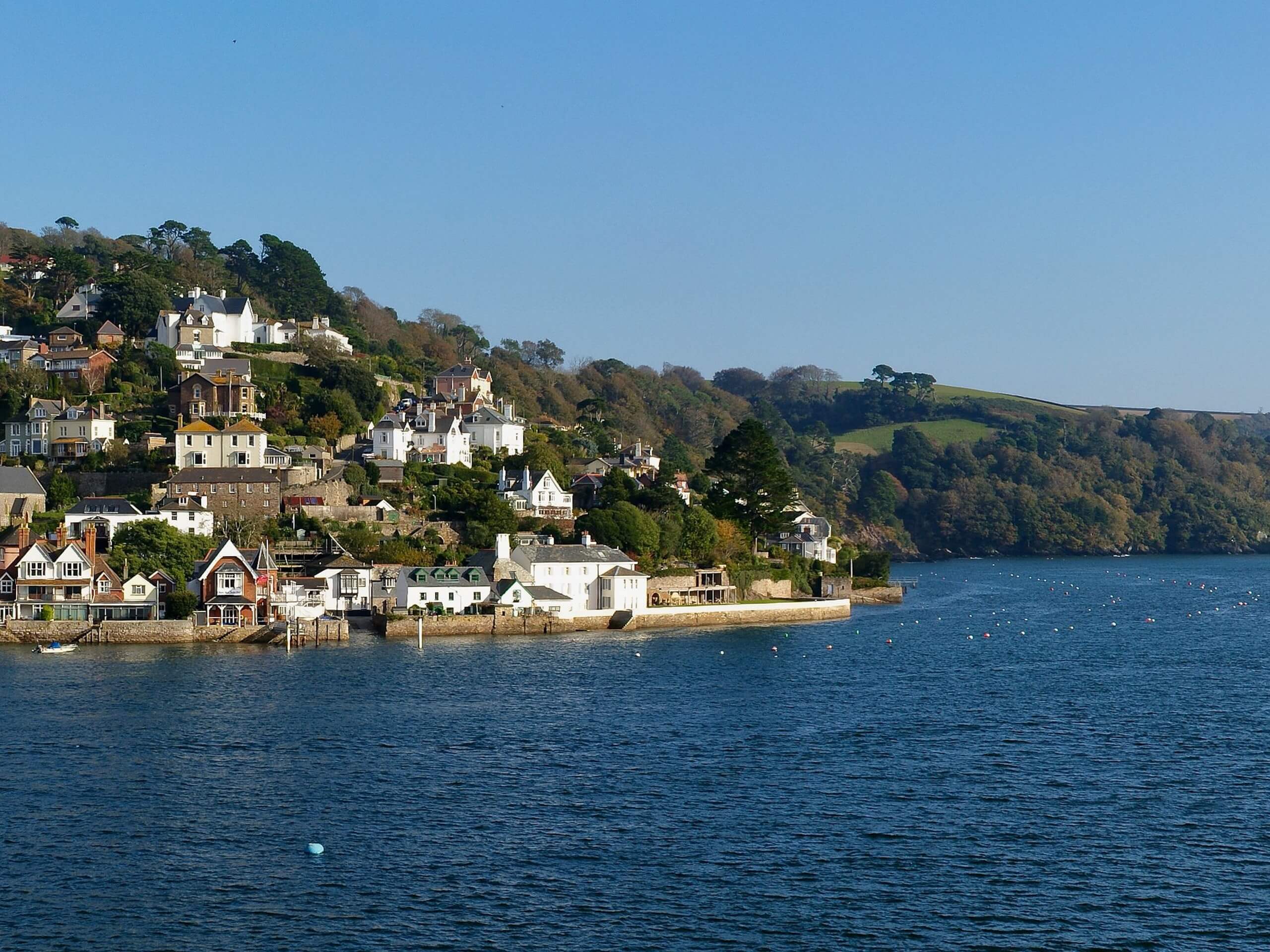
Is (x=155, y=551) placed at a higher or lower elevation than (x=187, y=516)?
lower

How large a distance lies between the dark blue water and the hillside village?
359 inches

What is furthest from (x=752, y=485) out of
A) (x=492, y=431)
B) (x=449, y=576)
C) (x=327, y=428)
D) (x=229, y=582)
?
(x=229, y=582)

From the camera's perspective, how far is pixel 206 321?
337ft

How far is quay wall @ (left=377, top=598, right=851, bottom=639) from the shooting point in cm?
6938

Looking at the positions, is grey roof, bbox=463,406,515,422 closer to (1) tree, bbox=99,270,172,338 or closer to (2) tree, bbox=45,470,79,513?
(1) tree, bbox=99,270,172,338

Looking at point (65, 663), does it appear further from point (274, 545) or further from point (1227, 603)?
point (1227, 603)

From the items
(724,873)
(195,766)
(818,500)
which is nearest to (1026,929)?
(724,873)

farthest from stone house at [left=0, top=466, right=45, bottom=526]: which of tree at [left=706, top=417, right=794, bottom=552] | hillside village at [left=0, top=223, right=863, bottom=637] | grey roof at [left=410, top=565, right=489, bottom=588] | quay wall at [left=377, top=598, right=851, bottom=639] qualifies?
tree at [left=706, top=417, right=794, bottom=552]

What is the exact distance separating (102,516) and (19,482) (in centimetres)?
718

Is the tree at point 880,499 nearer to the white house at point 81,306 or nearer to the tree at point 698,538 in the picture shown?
the tree at point 698,538

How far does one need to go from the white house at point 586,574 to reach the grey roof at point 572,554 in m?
0.03

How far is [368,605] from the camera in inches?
2869

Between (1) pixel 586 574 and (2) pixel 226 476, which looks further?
(2) pixel 226 476

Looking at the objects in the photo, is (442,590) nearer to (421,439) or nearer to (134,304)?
(421,439)
